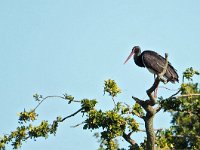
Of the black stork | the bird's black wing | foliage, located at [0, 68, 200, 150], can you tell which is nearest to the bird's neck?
the black stork

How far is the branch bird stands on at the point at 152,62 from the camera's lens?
1817 cm

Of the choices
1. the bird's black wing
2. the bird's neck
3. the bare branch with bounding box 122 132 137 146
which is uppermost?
the bird's neck

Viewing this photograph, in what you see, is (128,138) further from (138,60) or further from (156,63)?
(138,60)

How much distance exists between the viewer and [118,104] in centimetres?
1485

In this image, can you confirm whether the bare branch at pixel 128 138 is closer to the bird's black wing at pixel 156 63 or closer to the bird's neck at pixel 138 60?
the bird's black wing at pixel 156 63

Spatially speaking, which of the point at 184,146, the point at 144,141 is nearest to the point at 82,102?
the point at 144,141

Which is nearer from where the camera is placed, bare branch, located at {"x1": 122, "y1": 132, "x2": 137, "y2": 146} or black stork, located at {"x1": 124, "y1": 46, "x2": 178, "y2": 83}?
bare branch, located at {"x1": 122, "y1": 132, "x2": 137, "y2": 146}

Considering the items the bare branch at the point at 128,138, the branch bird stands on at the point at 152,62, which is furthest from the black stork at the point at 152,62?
the bare branch at the point at 128,138

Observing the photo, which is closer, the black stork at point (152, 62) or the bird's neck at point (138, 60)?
the black stork at point (152, 62)

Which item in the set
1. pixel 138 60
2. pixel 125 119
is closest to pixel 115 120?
pixel 125 119

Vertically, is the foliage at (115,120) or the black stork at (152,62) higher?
the black stork at (152,62)

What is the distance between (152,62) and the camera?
19688mm

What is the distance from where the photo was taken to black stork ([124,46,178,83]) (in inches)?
720

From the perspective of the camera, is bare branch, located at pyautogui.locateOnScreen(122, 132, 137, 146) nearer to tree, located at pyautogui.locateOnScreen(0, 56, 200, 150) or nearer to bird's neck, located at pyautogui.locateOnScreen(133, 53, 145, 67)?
tree, located at pyautogui.locateOnScreen(0, 56, 200, 150)
